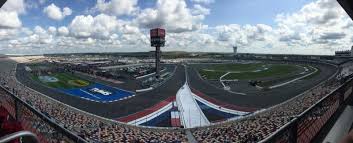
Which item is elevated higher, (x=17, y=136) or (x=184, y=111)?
(x=17, y=136)

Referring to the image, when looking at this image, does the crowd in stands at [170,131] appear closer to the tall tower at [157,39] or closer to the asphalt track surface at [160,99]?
the asphalt track surface at [160,99]

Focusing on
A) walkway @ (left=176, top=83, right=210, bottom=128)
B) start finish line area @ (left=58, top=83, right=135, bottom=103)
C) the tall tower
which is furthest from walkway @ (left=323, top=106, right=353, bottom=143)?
the tall tower

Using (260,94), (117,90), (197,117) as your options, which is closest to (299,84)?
(260,94)

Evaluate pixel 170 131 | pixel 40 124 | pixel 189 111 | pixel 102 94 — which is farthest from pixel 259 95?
pixel 40 124

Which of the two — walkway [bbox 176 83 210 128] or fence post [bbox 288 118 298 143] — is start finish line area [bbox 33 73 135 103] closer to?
walkway [bbox 176 83 210 128]

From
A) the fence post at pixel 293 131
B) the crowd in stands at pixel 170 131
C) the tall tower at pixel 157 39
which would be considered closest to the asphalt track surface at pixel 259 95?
the crowd in stands at pixel 170 131

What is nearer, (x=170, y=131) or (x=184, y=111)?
(x=170, y=131)

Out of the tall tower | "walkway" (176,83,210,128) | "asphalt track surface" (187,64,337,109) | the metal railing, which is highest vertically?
the tall tower

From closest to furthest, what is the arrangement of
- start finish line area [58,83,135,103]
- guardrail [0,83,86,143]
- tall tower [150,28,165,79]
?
guardrail [0,83,86,143] → start finish line area [58,83,135,103] → tall tower [150,28,165,79]

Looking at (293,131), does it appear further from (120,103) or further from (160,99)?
(160,99)

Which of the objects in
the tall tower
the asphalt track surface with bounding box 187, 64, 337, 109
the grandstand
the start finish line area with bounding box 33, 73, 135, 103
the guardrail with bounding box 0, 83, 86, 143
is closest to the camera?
the guardrail with bounding box 0, 83, 86, 143

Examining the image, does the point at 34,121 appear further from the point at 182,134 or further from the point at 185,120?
the point at 185,120
